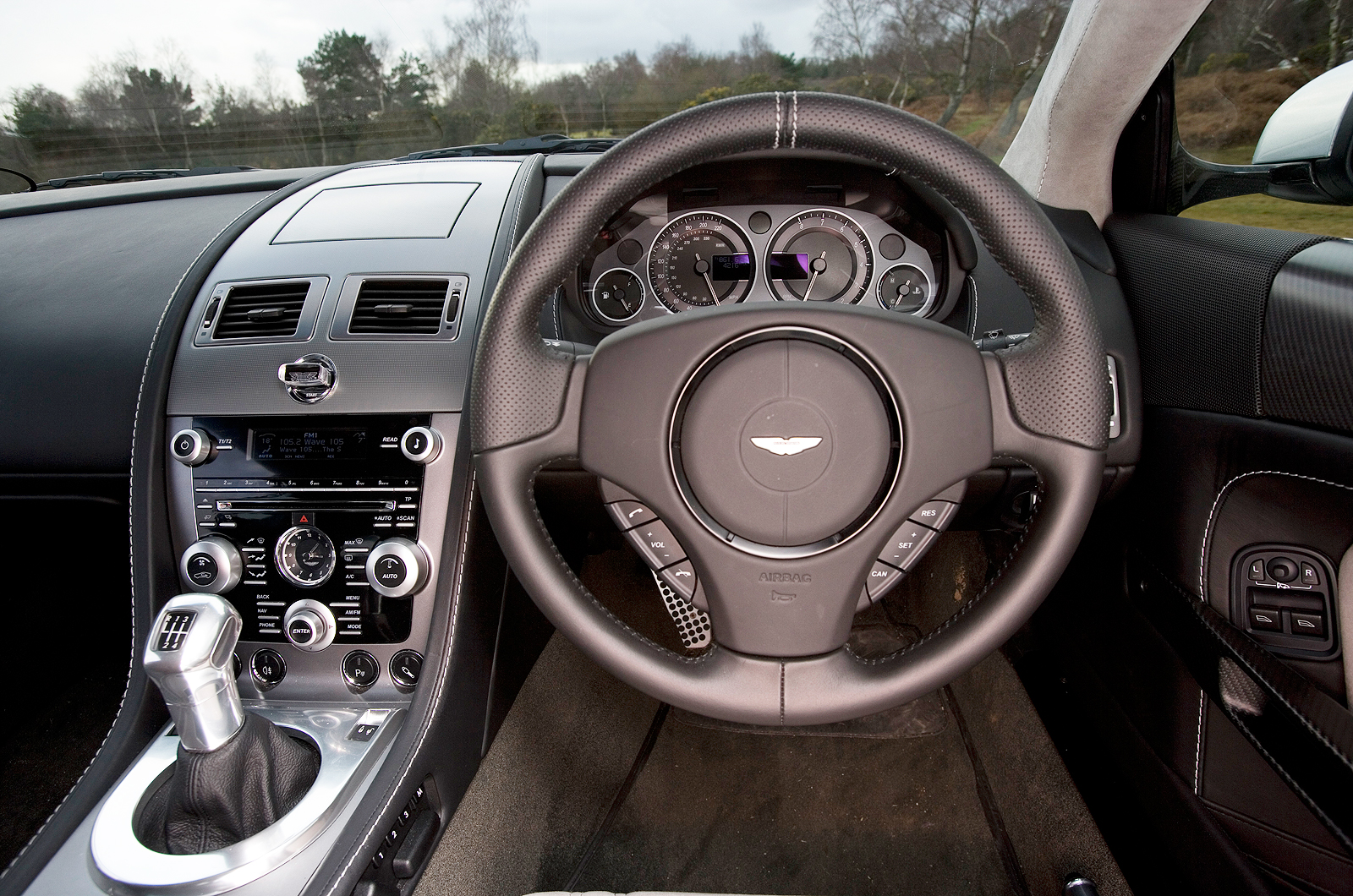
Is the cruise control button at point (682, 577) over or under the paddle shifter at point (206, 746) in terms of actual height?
over

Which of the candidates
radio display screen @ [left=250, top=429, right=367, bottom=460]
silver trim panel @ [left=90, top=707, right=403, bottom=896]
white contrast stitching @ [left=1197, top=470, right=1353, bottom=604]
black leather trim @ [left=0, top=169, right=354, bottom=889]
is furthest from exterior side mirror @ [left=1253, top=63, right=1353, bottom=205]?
black leather trim @ [left=0, top=169, right=354, bottom=889]

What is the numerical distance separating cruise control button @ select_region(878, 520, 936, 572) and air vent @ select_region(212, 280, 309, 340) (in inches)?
43.2

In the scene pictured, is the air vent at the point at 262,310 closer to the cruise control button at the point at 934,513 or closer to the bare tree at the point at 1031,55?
the cruise control button at the point at 934,513

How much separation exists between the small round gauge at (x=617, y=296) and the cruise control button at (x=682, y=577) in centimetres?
66

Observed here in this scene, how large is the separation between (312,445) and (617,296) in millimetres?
613

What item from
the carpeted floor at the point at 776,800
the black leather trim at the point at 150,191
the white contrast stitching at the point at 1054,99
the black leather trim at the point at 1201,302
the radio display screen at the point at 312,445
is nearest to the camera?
the black leather trim at the point at 1201,302

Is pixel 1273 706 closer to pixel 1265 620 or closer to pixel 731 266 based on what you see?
pixel 1265 620

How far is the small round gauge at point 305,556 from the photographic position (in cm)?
135

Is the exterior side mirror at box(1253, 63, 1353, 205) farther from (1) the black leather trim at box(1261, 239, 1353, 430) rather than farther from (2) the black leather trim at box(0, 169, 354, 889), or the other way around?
(2) the black leather trim at box(0, 169, 354, 889)

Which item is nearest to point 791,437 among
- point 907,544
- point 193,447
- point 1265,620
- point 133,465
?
point 907,544

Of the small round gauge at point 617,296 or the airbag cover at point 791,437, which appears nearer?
the airbag cover at point 791,437

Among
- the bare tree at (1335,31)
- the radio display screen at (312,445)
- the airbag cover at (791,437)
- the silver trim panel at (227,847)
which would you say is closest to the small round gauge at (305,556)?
the radio display screen at (312,445)

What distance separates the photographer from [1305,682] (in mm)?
1110

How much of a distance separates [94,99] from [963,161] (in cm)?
213
